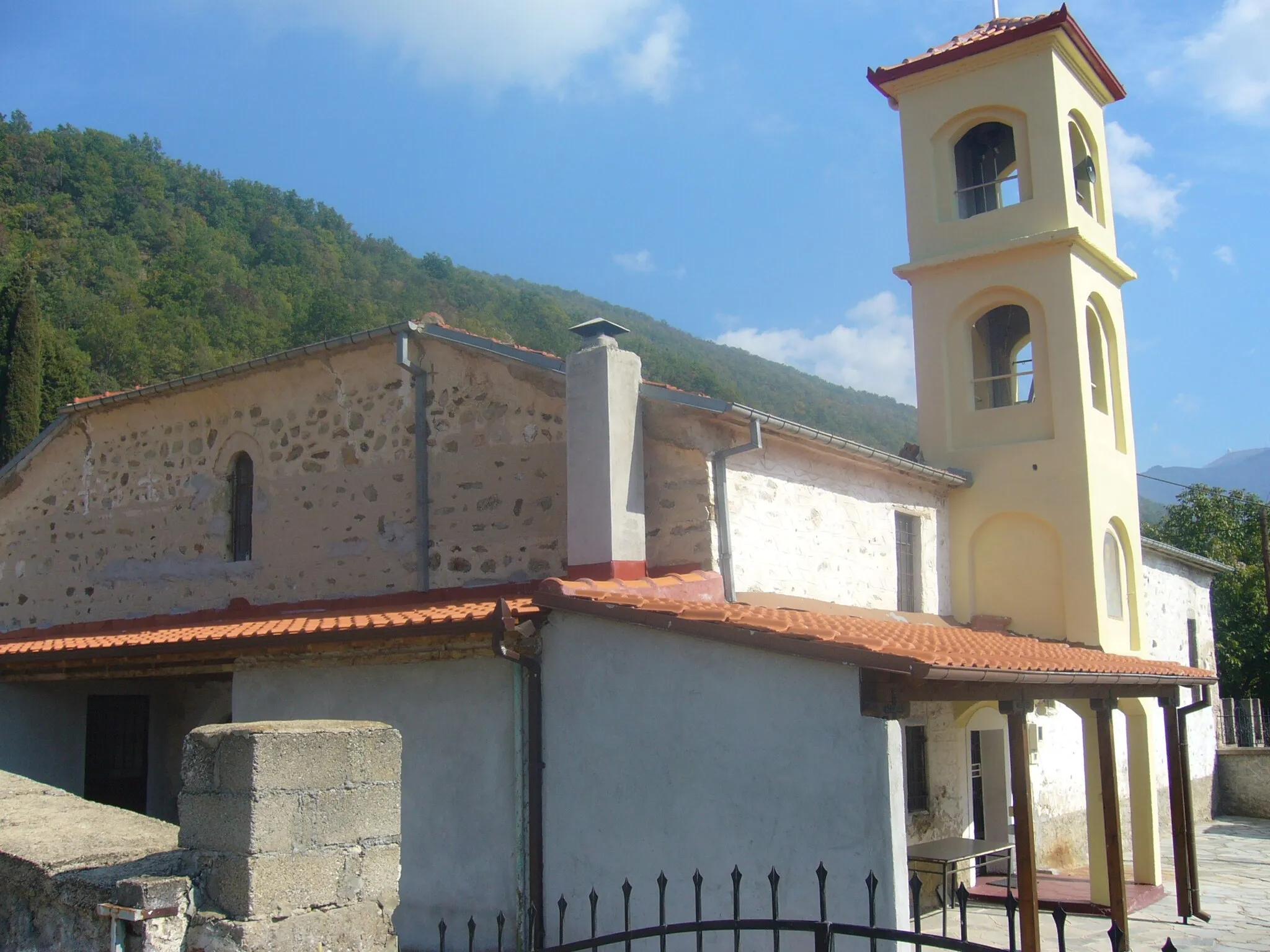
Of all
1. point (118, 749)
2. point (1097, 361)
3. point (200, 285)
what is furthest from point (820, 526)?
point (200, 285)

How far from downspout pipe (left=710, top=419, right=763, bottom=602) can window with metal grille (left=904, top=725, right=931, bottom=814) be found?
14.3 ft

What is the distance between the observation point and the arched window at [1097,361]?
15.7 meters

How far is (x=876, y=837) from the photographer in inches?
266

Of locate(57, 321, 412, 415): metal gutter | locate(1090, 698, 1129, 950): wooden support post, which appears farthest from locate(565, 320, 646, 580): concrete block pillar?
locate(1090, 698, 1129, 950): wooden support post

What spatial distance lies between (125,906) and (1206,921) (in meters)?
11.5

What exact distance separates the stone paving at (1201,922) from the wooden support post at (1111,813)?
477 millimetres

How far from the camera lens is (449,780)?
8914mm

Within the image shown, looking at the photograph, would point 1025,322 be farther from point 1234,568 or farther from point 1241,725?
point 1234,568

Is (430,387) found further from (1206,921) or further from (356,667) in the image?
(1206,921)

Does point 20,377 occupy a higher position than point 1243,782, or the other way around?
point 20,377

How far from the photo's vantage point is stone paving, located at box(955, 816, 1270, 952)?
1060 cm

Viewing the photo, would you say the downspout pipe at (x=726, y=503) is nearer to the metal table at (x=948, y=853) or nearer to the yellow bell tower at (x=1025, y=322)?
the metal table at (x=948, y=853)

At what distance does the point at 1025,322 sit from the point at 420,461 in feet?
30.7

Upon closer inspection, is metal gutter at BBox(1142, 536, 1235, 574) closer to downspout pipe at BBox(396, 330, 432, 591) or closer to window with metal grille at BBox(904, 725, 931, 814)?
window with metal grille at BBox(904, 725, 931, 814)
